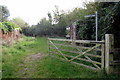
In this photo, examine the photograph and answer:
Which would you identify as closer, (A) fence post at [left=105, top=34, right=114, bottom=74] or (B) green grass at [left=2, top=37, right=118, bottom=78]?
(A) fence post at [left=105, top=34, right=114, bottom=74]

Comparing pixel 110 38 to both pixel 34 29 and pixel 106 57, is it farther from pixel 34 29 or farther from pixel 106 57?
pixel 34 29

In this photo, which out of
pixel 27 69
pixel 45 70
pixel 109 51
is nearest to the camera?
pixel 109 51

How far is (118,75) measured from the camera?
2930mm

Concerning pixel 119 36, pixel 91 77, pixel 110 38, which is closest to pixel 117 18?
pixel 119 36

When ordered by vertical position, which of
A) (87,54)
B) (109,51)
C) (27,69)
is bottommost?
(27,69)

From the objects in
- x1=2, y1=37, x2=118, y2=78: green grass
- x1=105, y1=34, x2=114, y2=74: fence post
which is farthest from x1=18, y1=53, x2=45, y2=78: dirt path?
x1=105, y1=34, x2=114, y2=74: fence post

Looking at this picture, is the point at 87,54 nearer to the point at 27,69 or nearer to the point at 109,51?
the point at 109,51

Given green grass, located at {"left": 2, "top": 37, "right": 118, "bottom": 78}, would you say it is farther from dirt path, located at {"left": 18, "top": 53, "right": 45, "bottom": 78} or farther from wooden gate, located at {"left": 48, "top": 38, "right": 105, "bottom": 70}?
wooden gate, located at {"left": 48, "top": 38, "right": 105, "bottom": 70}

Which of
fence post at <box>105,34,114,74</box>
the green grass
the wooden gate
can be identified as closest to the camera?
fence post at <box>105,34,114,74</box>

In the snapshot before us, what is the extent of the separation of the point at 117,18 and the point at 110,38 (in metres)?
0.95

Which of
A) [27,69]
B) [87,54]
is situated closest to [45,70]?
[27,69]

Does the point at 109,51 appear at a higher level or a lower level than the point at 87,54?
higher

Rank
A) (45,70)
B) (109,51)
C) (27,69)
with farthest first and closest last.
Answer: (27,69)
(45,70)
(109,51)

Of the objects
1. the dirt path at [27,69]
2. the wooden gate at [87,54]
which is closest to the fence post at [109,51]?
the wooden gate at [87,54]
